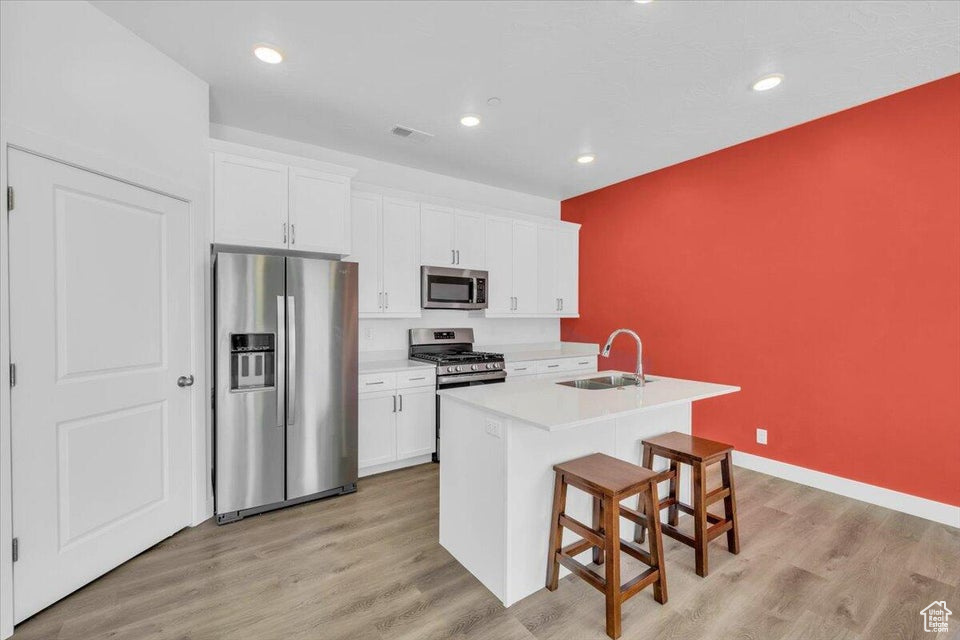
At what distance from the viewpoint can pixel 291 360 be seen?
2850 mm

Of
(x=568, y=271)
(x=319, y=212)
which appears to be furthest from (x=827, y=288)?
(x=319, y=212)

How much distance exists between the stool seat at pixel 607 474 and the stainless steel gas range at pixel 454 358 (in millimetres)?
1866

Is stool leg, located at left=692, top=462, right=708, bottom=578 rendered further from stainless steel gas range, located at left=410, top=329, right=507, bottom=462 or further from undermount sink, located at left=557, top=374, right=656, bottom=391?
stainless steel gas range, located at left=410, top=329, right=507, bottom=462

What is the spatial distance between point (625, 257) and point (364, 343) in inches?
117

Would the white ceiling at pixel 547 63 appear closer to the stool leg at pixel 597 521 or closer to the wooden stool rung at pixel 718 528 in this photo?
the stool leg at pixel 597 521

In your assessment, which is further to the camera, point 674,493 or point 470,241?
point 470,241

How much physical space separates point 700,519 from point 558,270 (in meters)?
3.44

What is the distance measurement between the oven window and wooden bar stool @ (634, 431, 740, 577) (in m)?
2.38

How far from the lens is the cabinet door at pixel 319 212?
10.4ft

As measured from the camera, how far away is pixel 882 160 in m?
2.93

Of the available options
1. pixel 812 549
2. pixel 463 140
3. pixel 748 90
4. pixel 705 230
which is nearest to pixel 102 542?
pixel 463 140

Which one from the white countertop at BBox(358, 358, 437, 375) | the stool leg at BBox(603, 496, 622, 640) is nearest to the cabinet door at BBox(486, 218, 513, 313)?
the white countertop at BBox(358, 358, 437, 375)

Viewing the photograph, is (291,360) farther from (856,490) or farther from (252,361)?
(856,490)

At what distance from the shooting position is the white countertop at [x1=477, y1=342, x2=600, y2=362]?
4.72 meters
